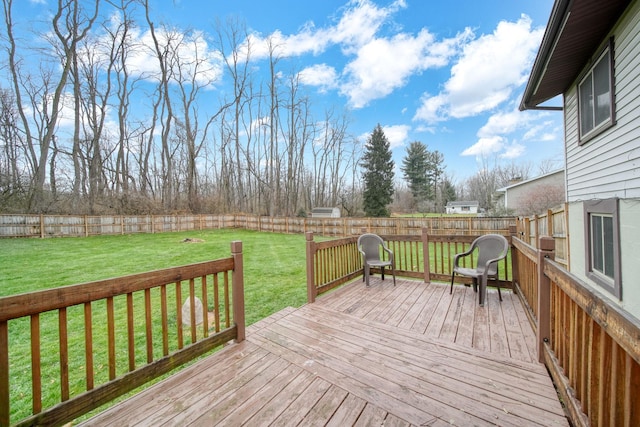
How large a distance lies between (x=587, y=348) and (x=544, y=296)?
0.88m

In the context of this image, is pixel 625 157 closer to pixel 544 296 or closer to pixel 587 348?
pixel 544 296

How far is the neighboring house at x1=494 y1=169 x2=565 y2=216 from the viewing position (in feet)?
44.2

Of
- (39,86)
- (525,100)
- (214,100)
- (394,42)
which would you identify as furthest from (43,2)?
(525,100)

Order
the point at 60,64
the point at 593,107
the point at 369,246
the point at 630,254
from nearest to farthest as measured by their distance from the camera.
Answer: the point at 630,254 → the point at 593,107 → the point at 369,246 → the point at 60,64

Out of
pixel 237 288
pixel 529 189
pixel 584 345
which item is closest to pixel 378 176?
pixel 529 189

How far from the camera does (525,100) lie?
541cm

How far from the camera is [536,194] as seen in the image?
1505 centimetres

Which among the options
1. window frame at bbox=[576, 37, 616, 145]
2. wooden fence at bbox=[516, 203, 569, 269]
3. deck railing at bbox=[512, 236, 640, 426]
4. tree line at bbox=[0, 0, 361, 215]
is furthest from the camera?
tree line at bbox=[0, 0, 361, 215]

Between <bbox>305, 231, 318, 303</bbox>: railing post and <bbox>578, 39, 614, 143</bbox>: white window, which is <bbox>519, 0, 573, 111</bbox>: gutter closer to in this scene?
<bbox>578, 39, 614, 143</bbox>: white window

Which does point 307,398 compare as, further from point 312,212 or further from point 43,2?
point 312,212

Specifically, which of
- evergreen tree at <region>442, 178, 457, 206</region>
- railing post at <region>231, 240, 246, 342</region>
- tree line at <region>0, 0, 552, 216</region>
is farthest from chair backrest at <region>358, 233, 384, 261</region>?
evergreen tree at <region>442, 178, 457, 206</region>

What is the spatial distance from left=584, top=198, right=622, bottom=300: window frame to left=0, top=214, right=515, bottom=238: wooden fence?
5536 millimetres

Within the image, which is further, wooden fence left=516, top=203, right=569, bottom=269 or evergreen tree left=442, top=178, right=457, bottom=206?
evergreen tree left=442, top=178, right=457, bottom=206

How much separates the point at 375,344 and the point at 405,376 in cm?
51
